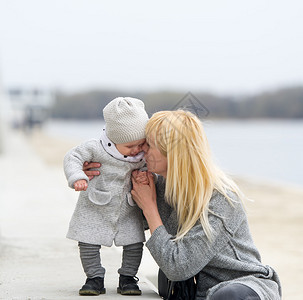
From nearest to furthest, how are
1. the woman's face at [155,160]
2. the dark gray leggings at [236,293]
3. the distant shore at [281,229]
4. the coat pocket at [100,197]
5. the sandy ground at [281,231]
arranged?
the dark gray leggings at [236,293] < the woman's face at [155,160] < the coat pocket at [100,197] < the sandy ground at [281,231] < the distant shore at [281,229]

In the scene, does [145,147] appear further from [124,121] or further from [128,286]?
[128,286]

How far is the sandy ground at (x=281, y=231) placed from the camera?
5.27 meters

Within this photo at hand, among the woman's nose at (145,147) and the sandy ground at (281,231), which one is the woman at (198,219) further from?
the sandy ground at (281,231)

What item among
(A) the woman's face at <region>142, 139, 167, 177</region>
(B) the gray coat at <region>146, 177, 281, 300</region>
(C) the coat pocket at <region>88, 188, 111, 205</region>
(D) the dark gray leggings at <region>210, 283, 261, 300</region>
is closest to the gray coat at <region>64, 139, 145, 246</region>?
(C) the coat pocket at <region>88, 188, 111, 205</region>

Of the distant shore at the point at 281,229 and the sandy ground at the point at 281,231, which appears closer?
the sandy ground at the point at 281,231

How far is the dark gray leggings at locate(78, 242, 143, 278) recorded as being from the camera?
3.16m

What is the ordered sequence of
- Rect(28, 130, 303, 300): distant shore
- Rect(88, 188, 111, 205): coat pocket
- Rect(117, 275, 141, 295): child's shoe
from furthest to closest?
Rect(28, 130, 303, 300): distant shore, Rect(117, 275, 141, 295): child's shoe, Rect(88, 188, 111, 205): coat pocket

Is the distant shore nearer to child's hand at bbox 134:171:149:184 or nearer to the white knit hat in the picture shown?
child's hand at bbox 134:171:149:184

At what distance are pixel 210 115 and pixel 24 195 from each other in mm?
7016

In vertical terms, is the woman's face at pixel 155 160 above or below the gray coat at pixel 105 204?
above

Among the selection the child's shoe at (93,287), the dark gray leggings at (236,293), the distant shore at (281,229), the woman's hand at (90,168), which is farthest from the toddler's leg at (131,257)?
the distant shore at (281,229)

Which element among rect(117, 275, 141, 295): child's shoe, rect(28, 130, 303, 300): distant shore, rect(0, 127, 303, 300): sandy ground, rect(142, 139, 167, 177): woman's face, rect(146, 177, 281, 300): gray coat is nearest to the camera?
rect(146, 177, 281, 300): gray coat

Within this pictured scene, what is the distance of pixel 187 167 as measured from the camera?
2977mm

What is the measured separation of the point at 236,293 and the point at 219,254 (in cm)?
24
